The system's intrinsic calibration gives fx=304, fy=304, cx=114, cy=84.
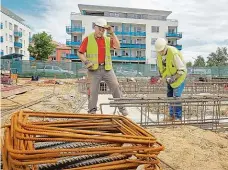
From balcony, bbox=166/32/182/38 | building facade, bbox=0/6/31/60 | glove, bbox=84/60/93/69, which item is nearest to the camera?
glove, bbox=84/60/93/69

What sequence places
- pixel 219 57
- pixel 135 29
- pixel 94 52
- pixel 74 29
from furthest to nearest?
pixel 219 57 → pixel 135 29 → pixel 74 29 → pixel 94 52

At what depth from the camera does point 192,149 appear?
3914 mm

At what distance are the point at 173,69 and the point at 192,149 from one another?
2431 mm

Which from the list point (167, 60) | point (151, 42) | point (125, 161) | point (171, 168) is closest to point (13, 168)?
point (125, 161)

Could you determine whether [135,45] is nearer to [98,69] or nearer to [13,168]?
[98,69]

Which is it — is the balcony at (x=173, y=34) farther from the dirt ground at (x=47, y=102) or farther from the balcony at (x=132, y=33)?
the dirt ground at (x=47, y=102)

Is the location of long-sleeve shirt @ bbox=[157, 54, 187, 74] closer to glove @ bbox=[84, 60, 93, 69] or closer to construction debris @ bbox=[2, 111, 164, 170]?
glove @ bbox=[84, 60, 93, 69]

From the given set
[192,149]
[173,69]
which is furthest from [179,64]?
[192,149]

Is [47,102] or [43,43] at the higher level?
[43,43]

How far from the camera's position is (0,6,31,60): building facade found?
175 ft

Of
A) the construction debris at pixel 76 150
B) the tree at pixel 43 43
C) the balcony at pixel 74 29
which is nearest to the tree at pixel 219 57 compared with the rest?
the balcony at pixel 74 29

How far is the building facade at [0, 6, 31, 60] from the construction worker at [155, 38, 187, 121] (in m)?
48.2

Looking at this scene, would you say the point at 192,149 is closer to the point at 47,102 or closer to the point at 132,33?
the point at 47,102

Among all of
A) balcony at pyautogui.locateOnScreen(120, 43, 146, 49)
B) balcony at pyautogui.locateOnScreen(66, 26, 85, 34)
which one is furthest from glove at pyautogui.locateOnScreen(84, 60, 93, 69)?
balcony at pyautogui.locateOnScreen(120, 43, 146, 49)
